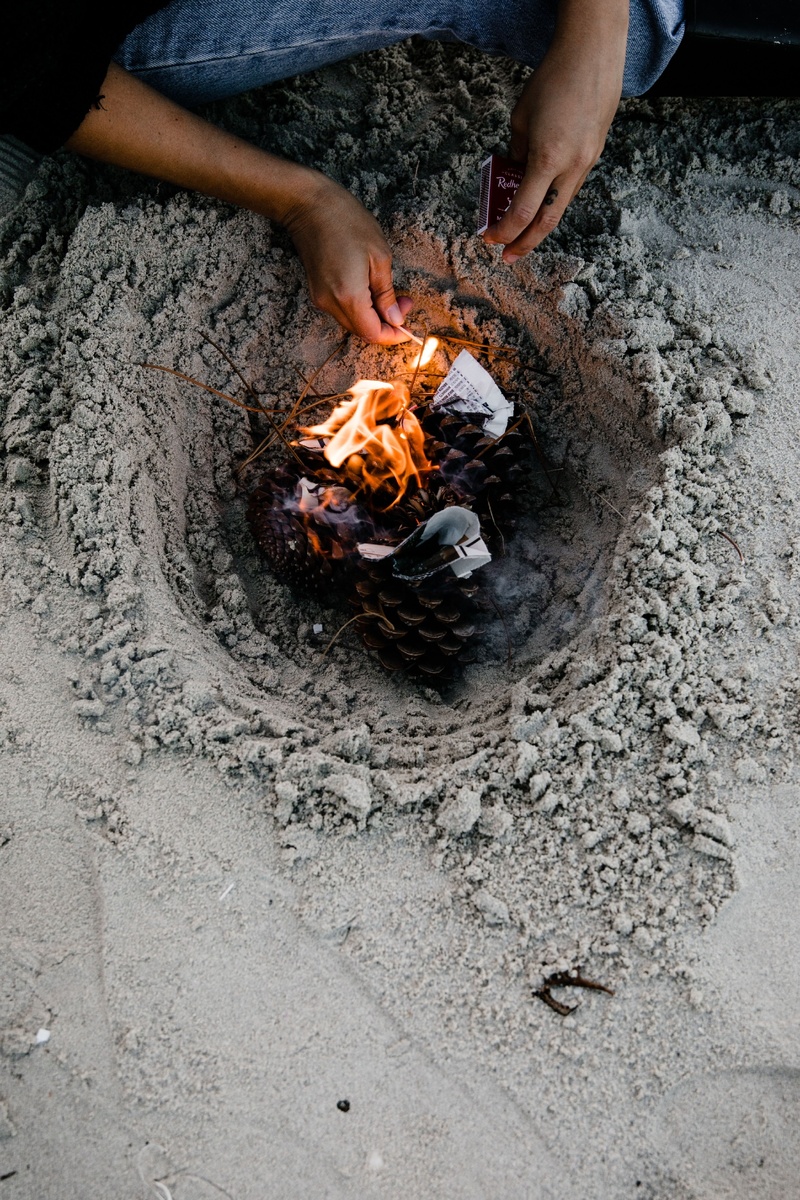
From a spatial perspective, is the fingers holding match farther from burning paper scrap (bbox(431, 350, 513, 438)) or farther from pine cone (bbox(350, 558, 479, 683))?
pine cone (bbox(350, 558, 479, 683))

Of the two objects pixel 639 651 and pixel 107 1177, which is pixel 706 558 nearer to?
pixel 639 651

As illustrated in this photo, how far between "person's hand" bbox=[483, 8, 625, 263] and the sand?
27 cm

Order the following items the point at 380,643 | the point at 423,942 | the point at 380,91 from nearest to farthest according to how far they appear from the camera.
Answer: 1. the point at 423,942
2. the point at 380,643
3. the point at 380,91

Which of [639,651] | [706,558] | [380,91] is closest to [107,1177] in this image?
[639,651]

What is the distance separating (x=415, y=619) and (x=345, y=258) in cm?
81

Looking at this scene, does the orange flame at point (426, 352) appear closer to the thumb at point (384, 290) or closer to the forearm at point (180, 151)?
the thumb at point (384, 290)

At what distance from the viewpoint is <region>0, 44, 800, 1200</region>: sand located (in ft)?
3.68

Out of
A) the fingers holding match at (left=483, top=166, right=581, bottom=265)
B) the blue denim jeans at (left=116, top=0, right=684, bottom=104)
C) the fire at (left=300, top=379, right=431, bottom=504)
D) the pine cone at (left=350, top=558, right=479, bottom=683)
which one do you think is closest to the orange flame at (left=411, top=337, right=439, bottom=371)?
the fire at (left=300, top=379, right=431, bottom=504)

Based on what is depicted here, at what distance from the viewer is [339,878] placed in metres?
1.26

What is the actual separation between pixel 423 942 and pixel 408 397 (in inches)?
47.9

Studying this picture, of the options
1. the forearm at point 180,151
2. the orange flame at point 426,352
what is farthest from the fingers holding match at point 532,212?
the forearm at point 180,151

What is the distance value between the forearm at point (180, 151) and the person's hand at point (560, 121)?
52 centimetres

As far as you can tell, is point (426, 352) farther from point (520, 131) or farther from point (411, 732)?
point (411, 732)

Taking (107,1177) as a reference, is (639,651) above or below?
above
